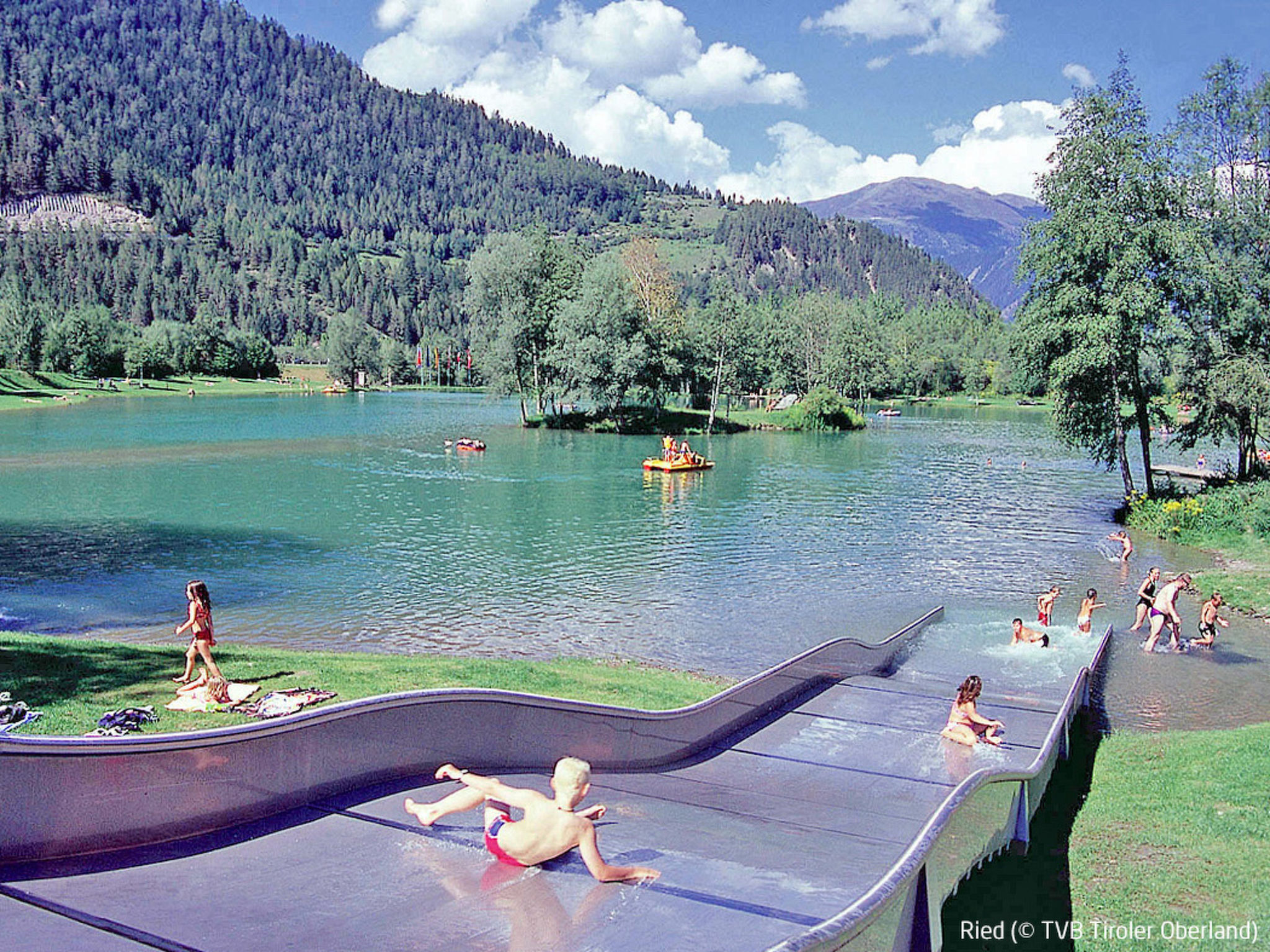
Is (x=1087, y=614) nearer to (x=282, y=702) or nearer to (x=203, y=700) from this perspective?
(x=282, y=702)

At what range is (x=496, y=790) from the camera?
6.93 m

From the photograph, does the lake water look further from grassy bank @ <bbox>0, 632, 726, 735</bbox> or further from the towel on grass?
the towel on grass

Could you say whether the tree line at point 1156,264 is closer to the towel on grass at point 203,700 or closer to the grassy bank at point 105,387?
the towel on grass at point 203,700

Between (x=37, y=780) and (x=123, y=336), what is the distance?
169 metres

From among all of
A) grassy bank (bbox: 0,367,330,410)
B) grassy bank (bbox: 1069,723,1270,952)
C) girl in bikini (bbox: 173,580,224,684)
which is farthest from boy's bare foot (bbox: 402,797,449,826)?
grassy bank (bbox: 0,367,330,410)

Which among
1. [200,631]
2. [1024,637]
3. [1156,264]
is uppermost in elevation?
[1156,264]

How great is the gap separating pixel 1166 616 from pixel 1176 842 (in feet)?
39.8

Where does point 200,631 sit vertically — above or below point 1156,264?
below

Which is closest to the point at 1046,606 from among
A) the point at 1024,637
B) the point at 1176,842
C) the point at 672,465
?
the point at 1024,637

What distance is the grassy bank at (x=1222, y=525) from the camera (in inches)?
1070

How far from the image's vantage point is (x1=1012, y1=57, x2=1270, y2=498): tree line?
3362 cm

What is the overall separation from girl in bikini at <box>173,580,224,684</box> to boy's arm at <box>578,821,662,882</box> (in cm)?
855

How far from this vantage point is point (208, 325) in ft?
577

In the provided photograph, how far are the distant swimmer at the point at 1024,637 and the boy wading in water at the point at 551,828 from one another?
1519 cm
